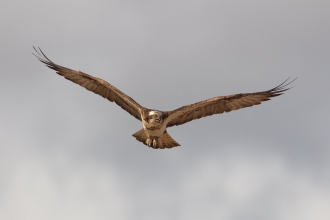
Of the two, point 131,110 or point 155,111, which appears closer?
point 155,111

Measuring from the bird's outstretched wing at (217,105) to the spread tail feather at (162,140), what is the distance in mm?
462

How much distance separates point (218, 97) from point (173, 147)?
2204 millimetres

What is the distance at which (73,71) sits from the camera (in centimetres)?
2044

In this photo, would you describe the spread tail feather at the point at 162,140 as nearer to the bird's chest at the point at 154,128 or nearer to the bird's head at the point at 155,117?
the bird's chest at the point at 154,128

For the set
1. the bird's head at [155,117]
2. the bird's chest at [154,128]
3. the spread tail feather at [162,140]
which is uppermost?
the bird's head at [155,117]

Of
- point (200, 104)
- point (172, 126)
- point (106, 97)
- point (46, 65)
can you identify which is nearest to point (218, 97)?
point (200, 104)

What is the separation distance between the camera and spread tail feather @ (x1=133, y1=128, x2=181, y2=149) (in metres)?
20.0

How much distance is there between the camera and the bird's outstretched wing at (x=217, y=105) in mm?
19500

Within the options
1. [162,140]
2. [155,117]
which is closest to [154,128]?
[155,117]

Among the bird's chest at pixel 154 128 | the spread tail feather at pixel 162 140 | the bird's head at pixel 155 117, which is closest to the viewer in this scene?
the bird's head at pixel 155 117

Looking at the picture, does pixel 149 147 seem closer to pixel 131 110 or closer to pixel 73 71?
pixel 131 110

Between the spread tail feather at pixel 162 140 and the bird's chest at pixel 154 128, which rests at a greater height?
the bird's chest at pixel 154 128

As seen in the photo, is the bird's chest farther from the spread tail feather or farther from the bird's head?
the spread tail feather

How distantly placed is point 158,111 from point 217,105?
199cm
